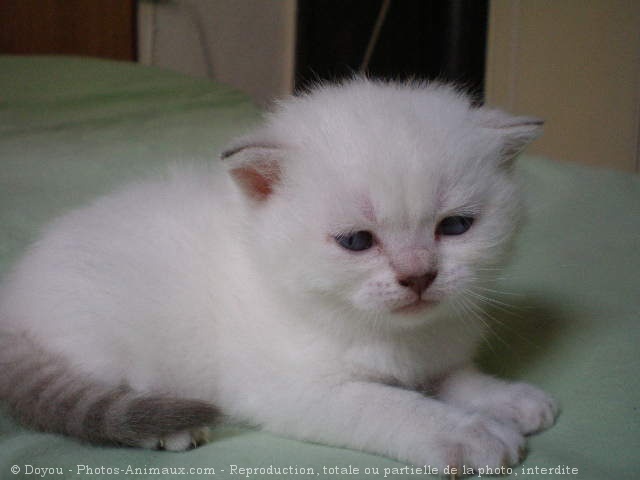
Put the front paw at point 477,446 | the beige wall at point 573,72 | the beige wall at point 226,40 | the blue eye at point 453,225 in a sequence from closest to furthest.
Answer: the front paw at point 477,446
the blue eye at point 453,225
the beige wall at point 573,72
the beige wall at point 226,40

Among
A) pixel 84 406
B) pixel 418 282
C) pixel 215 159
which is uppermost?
pixel 418 282

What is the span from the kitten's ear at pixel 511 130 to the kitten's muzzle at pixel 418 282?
43cm

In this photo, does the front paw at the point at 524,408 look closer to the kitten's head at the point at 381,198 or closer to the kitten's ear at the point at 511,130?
the kitten's head at the point at 381,198

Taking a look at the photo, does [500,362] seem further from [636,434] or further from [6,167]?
[6,167]

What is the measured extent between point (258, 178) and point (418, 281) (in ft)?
1.57

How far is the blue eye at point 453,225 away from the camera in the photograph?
1.36 metres

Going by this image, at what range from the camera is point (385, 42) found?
489 centimetres

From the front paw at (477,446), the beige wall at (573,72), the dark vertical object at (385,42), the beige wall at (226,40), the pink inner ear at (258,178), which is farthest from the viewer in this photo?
the beige wall at (226,40)

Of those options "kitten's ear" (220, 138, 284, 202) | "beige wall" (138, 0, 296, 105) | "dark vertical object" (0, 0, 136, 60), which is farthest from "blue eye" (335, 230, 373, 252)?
"dark vertical object" (0, 0, 136, 60)

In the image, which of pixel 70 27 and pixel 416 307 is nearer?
pixel 416 307

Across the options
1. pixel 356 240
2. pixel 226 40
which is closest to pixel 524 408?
pixel 356 240

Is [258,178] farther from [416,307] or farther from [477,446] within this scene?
[477,446]

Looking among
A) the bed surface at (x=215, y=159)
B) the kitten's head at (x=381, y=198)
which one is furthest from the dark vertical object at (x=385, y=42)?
the kitten's head at (x=381, y=198)

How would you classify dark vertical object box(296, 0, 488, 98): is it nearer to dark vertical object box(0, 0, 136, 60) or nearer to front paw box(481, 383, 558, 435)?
dark vertical object box(0, 0, 136, 60)
